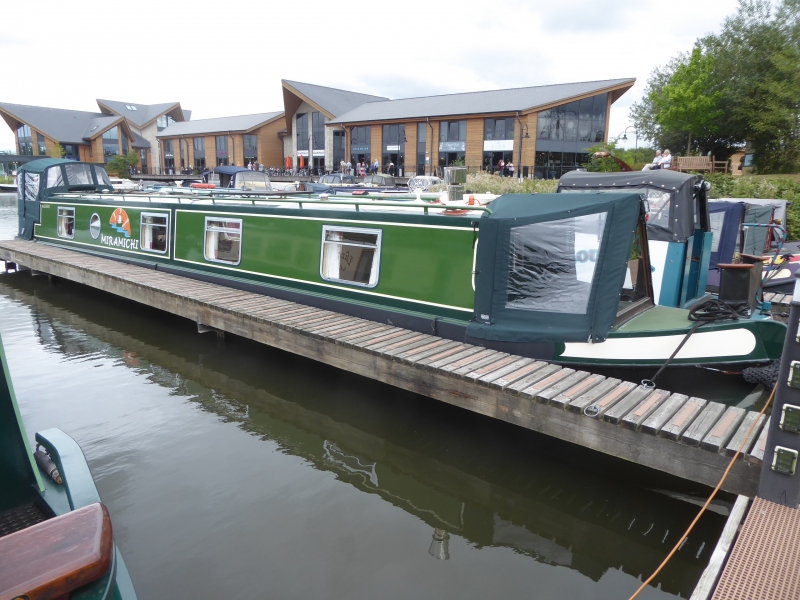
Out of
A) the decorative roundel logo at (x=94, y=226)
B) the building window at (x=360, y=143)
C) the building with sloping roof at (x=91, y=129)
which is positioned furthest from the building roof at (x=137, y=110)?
the decorative roundel logo at (x=94, y=226)

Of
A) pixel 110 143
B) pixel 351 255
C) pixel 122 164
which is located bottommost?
pixel 351 255

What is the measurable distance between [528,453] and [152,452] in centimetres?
352

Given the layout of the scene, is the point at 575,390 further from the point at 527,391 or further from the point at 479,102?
the point at 479,102

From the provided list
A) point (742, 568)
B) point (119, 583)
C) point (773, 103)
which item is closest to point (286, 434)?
point (119, 583)

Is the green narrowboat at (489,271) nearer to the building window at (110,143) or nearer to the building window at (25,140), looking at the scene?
the building window at (110,143)

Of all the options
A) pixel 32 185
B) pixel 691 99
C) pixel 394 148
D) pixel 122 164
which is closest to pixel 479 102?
pixel 394 148

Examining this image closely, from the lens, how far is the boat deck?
2635mm

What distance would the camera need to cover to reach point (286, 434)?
5.69 m

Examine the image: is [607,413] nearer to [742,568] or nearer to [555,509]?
[555,509]

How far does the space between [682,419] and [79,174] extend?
47.6 ft

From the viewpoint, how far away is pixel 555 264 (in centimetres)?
524

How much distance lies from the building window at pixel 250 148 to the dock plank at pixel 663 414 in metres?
43.8

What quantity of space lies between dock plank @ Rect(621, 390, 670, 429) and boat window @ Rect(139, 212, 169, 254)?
8.40 metres

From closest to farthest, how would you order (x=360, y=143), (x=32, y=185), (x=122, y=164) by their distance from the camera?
(x=32, y=185)
(x=360, y=143)
(x=122, y=164)
